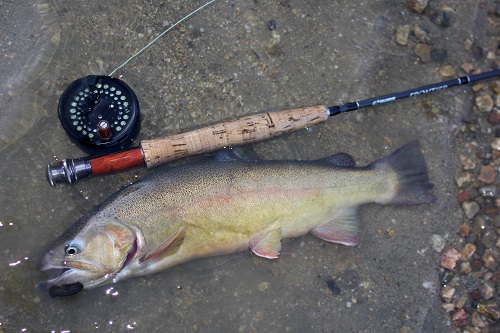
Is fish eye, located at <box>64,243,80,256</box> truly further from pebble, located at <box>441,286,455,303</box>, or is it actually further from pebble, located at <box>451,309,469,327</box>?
pebble, located at <box>451,309,469,327</box>

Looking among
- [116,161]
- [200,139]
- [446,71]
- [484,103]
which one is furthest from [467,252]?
[116,161]

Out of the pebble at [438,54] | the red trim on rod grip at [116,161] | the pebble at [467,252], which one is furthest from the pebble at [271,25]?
the pebble at [467,252]

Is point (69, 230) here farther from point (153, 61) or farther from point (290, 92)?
point (290, 92)

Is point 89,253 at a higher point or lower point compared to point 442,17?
higher

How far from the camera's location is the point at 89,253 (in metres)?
3.43

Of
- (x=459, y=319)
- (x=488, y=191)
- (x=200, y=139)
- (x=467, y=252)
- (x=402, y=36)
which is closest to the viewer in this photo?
(x=200, y=139)

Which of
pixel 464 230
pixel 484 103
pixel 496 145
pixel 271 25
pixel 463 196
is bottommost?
pixel 464 230

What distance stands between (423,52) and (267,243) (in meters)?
2.11

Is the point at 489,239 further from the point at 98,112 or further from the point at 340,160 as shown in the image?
the point at 98,112

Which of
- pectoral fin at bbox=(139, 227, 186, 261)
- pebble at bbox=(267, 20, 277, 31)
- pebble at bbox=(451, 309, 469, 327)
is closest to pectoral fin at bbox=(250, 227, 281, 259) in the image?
pectoral fin at bbox=(139, 227, 186, 261)

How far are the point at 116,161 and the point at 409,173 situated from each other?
209 cm

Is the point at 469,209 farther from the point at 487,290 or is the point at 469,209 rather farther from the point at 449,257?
the point at 487,290

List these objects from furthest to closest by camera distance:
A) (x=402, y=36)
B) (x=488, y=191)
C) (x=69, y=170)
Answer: (x=402, y=36) < (x=488, y=191) < (x=69, y=170)

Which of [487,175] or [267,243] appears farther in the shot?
[487,175]
